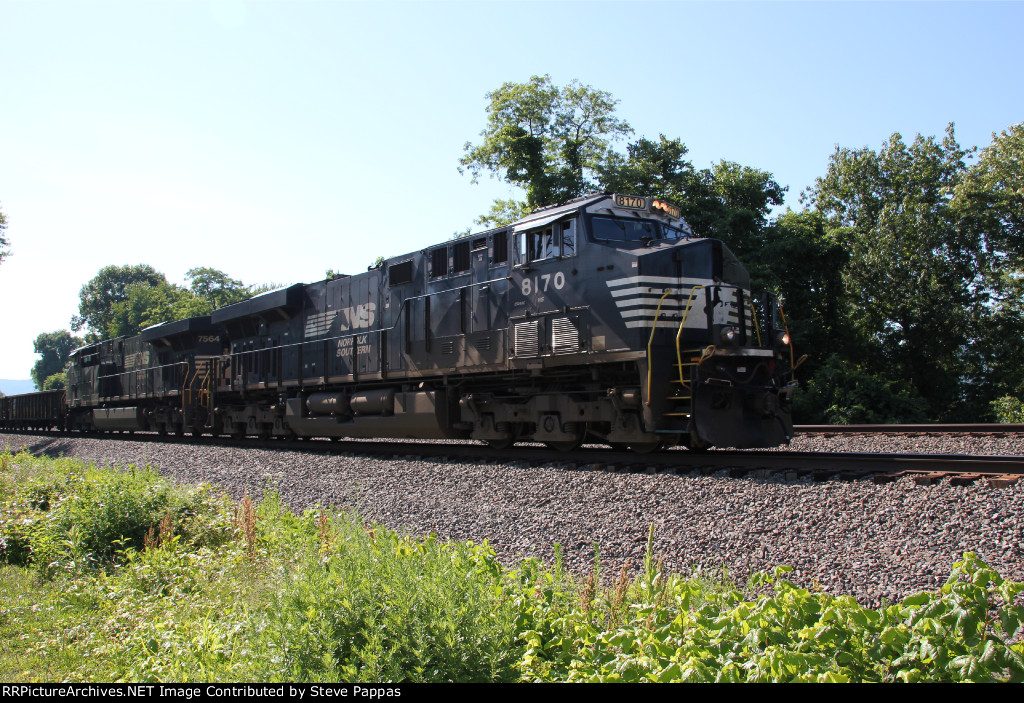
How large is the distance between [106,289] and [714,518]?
4111 inches

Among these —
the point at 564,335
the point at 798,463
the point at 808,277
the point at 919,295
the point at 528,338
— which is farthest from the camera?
the point at 919,295

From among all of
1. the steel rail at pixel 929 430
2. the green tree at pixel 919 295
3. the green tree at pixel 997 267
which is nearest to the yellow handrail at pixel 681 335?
the steel rail at pixel 929 430

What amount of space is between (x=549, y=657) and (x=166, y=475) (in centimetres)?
1090

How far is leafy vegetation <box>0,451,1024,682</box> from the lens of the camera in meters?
3.14

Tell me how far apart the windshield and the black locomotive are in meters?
0.02

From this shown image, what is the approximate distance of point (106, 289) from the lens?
94.2 meters

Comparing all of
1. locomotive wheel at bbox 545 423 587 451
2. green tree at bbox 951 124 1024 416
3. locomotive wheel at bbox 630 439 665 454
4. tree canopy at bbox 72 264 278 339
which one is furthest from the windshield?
tree canopy at bbox 72 264 278 339

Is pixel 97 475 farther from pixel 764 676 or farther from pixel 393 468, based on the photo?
pixel 764 676

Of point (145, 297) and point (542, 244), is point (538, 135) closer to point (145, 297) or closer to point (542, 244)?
point (542, 244)

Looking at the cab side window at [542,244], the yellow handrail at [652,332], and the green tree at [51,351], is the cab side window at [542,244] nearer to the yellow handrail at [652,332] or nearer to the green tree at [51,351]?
the yellow handrail at [652,332]

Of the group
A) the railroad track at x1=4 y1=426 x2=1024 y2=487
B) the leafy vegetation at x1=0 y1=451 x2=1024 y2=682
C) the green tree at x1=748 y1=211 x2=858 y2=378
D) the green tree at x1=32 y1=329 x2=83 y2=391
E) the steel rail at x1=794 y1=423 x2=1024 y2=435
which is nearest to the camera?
the leafy vegetation at x1=0 y1=451 x2=1024 y2=682

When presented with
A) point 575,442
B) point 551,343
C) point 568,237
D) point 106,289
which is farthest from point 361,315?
point 106,289

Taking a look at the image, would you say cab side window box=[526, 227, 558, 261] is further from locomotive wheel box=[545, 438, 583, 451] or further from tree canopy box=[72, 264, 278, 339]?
tree canopy box=[72, 264, 278, 339]

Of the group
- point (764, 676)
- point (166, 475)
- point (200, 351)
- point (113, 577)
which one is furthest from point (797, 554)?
point (200, 351)
